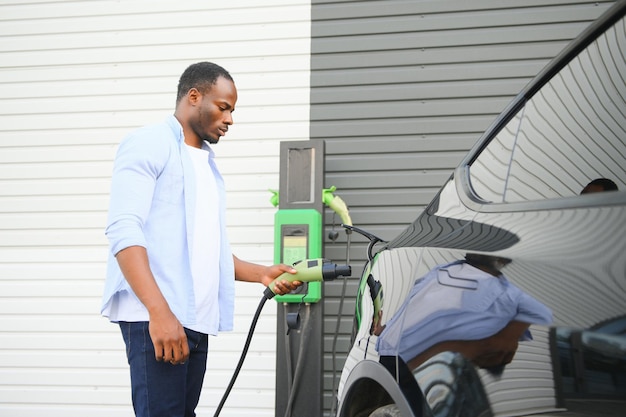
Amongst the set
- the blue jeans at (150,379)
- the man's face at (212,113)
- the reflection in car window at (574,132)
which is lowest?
the blue jeans at (150,379)

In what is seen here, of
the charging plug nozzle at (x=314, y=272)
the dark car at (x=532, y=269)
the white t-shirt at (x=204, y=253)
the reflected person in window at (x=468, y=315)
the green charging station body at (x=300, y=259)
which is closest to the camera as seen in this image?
the dark car at (x=532, y=269)

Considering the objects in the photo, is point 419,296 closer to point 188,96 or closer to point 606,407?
point 606,407

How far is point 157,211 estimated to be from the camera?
8.12ft

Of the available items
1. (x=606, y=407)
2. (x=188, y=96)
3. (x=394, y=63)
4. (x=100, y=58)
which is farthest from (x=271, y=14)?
(x=606, y=407)

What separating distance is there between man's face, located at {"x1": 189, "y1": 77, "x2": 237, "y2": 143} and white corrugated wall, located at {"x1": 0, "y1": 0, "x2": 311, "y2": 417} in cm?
277

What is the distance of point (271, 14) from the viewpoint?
5723 mm

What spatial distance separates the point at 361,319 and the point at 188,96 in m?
1.16

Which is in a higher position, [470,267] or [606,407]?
[470,267]

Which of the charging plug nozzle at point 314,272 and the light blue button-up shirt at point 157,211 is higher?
the light blue button-up shirt at point 157,211

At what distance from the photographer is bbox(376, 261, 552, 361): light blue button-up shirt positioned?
4.30 ft

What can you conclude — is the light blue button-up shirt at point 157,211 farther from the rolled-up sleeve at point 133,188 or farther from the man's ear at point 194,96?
the man's ear at point 194,96

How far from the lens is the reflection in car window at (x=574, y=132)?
4.45 feet

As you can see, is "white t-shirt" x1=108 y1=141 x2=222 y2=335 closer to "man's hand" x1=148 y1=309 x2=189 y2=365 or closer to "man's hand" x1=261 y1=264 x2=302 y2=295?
"man's hand" x1=148 y1=309 x2=189 y2=365

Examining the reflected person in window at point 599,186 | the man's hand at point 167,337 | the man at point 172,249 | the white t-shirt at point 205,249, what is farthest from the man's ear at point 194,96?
the reflected person in window at point 599,186
